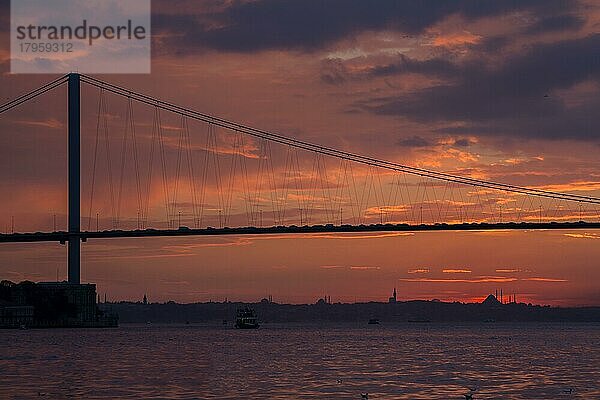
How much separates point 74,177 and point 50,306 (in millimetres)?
51306

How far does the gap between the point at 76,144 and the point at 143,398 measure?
2856 inches

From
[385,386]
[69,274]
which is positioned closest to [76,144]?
[69,274]

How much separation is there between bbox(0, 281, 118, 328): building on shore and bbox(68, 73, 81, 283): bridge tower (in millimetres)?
20345

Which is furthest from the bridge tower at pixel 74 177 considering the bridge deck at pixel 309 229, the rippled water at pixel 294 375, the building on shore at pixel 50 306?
the rippled water at pixel 294 375

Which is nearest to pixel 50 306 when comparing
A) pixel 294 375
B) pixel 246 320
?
pixel 246 320

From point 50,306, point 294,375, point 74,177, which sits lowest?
point 294,375

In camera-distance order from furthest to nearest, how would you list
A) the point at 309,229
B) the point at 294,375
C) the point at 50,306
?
the point at 50,306, the point at 309,229, the point at 294,375

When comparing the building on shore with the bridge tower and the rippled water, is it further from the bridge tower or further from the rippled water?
the rippled water

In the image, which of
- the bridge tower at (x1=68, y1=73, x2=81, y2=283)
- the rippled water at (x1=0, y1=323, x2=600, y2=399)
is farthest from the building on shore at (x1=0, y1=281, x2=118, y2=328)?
the rippled water at (x1=0, y1=323, x2=600, y2=399)

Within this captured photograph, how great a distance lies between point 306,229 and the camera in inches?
4058

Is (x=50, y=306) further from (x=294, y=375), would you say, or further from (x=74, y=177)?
(x=294, y=375)

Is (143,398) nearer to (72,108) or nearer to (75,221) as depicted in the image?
(75,221)

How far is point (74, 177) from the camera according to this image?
11119 cm

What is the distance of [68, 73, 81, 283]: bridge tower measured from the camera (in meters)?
108
